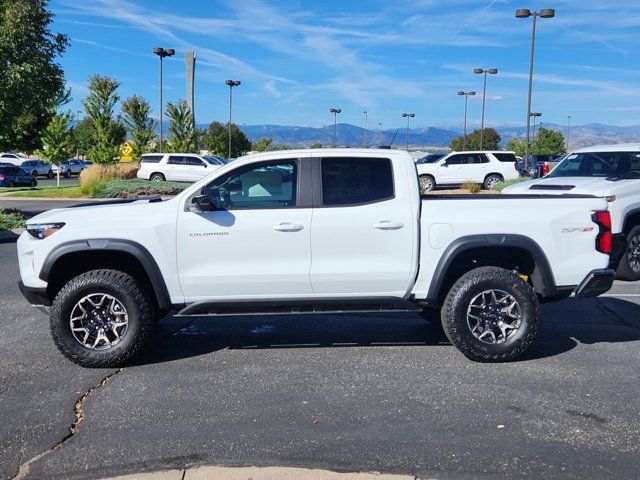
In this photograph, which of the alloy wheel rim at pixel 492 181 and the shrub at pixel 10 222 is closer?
the shrub at pixel 10 222

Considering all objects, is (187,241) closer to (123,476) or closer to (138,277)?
(138,277)

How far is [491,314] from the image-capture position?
5.70 metres

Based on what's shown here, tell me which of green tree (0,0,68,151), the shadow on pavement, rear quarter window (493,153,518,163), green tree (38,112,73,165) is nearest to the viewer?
the shadow on pavement

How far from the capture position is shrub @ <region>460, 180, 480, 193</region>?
85.9 feet

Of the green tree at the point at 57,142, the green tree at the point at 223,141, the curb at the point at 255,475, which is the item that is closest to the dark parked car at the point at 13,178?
the green tree at the point at 57,142

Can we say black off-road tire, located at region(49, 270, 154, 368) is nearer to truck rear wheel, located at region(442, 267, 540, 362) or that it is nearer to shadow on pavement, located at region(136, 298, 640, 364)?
shadow on pavement, located at region(136, 298, 640, 364)

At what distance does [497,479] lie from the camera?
3.68m

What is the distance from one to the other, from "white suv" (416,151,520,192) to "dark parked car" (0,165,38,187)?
24.4m

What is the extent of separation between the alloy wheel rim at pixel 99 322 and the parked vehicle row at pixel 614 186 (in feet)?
15.5

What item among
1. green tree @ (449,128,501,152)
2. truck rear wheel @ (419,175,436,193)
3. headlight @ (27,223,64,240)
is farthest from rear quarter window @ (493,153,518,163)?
green tree @ (449,128,501,152)

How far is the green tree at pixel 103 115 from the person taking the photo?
4184 cm

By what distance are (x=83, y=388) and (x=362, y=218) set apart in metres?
2.65

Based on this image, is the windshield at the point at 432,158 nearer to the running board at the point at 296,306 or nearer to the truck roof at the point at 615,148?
the truck roof at the point at 615,148

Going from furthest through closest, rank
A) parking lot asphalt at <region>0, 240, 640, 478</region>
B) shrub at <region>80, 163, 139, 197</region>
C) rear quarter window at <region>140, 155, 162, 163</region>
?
rear quarter window at <region>140, 155, 162, 163</region> < shrub at <region>80, 163, 139, 197</region> < parking lot asphalt at <region>0, 240, 640, 478</region>
